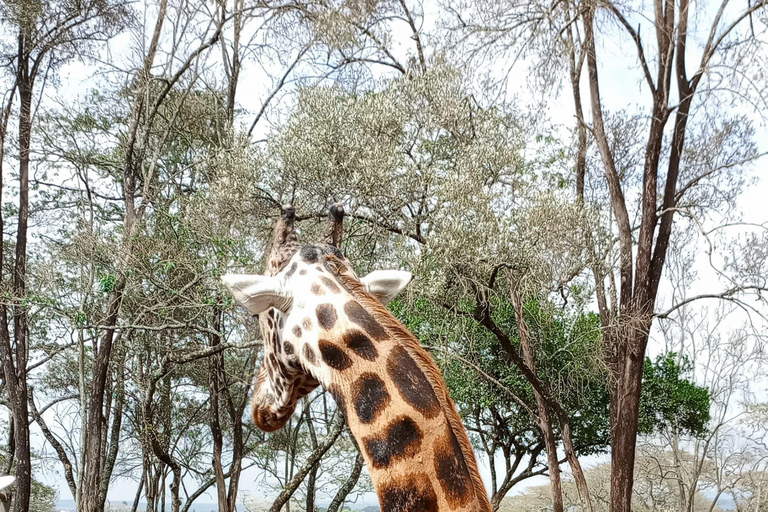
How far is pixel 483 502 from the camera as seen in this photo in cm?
171

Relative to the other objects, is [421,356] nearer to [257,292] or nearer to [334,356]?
[334,356]

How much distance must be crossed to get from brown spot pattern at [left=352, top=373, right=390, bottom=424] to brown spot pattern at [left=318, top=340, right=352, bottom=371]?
0.21 ft

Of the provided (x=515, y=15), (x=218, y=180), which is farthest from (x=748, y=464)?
(x=218, y=180)

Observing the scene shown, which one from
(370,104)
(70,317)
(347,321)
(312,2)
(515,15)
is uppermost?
(312,2)

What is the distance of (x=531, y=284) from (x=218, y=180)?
12.0 feet

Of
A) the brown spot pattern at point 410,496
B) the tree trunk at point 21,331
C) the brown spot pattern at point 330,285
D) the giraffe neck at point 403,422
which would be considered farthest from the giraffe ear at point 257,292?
the tree trunk at point 21,331

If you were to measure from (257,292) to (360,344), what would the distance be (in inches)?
13.3

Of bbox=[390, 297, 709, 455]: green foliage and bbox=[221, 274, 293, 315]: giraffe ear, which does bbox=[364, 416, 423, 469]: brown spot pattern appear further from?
bbox=[390, 297, 709, 455]: green foliage

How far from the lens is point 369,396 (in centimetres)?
181

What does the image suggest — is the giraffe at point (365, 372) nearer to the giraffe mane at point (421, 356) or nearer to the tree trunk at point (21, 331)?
the giraffe mane at point (421, 356)

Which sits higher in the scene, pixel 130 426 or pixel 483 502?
pixel 130 426

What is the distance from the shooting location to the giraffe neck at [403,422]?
5.53 ft

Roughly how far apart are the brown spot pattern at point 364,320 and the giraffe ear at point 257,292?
205mm

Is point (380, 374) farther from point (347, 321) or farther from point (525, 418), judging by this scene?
point (525, 418)
